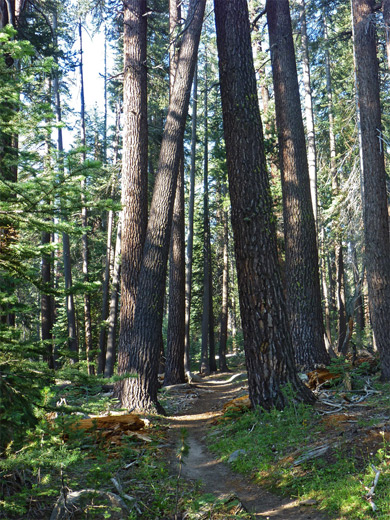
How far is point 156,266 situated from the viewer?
8602mm

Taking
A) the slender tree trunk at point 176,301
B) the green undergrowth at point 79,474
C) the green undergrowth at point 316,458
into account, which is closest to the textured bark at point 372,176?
the green undergrowth at point 316,458

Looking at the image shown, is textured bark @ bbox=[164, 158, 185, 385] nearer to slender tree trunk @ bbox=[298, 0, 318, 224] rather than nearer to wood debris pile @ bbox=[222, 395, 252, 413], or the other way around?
slender tree trunk @ bbox=[298, 0, 318, 224]

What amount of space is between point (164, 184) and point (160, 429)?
15.8 ft

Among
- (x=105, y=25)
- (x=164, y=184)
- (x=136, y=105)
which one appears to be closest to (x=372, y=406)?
(x=164, y=184)

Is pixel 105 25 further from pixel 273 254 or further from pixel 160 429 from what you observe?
pixel 160 429

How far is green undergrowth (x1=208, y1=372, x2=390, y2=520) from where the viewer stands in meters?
3.82

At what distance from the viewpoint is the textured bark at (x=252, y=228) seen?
21.3ft

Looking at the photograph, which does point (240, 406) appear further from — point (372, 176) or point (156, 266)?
point (372, 176)

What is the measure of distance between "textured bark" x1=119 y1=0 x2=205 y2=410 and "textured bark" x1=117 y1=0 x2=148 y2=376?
784 millimetres

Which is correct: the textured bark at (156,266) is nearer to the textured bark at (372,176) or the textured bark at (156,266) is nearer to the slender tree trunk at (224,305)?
the textured bark at (372,176)

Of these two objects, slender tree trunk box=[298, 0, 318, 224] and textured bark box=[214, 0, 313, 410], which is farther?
slender tree trunk box=[298, 0, 318, 224]

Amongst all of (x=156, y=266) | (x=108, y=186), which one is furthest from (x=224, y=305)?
(x=156, y=266)

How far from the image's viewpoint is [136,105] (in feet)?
32.1

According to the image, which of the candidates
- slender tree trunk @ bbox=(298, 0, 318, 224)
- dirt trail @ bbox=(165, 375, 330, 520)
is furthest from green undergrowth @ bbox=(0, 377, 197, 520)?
slender tree trunk @ bbox=(298, 0, 318, 224)
